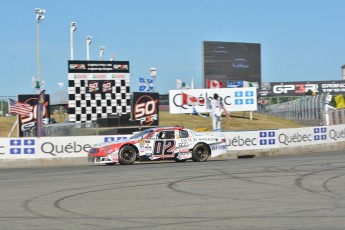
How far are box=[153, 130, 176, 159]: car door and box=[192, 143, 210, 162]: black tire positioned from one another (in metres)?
0.76

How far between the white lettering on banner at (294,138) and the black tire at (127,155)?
25.9 ft

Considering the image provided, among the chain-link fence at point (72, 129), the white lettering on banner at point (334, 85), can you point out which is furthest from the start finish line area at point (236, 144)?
the white lettering on banner at point (334, 85)

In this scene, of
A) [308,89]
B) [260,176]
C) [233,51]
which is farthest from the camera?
[308,89]

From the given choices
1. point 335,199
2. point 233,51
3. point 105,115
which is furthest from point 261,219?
point 233,51

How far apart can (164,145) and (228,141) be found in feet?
14.3

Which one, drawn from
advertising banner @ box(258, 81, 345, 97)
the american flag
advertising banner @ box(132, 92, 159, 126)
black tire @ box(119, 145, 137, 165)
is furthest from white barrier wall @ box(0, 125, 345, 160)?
advertising banner @ box(258, 81, 345, 97)

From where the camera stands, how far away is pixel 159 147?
18.6 metres

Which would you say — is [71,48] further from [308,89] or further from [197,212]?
[308,89]

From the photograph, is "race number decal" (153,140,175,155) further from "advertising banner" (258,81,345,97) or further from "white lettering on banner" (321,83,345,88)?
"white lettering on banner" (321,83,345,88)

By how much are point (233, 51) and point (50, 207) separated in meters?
47.9

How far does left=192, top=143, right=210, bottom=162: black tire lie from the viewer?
19.0 m

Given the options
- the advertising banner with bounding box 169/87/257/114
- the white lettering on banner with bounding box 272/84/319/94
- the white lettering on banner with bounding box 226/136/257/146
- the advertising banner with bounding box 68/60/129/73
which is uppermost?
the white lettering on banner with bounding box 272/84/319/94

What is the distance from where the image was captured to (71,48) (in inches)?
1645

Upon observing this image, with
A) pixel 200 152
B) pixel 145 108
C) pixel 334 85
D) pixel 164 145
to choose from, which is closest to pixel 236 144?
pixel 200 152
